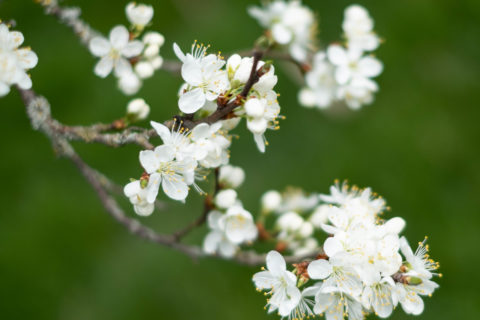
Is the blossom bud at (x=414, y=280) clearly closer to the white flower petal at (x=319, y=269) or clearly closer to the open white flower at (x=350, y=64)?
the white flower petal at (x=319, y=269)

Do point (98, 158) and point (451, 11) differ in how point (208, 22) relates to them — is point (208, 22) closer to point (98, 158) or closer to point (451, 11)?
point (98, 158)

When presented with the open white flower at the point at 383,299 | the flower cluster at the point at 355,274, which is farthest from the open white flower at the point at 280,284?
the open white flower at the point at 383,299

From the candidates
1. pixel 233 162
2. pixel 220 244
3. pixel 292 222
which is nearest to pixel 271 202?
pixel 292 222

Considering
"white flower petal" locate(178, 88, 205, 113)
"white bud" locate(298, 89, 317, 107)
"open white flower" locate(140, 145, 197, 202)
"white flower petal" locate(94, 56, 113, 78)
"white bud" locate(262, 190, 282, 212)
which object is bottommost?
"open white flower" locate(140, 145, 197, 202)

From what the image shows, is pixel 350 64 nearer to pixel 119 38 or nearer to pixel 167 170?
pixel 119 38

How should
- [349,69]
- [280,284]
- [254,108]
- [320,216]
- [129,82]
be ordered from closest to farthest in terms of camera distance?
1. [254,108]
2. [280,284]
3. [129,82]
4. [320,216]
5. [349,69]

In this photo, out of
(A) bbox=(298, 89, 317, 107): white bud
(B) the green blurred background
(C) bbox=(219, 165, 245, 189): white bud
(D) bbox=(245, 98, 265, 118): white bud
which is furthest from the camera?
(B) the green blurred background

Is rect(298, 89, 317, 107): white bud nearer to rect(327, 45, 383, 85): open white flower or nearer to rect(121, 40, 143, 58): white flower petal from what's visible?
rect(327, 45, 383, 85): open white flower

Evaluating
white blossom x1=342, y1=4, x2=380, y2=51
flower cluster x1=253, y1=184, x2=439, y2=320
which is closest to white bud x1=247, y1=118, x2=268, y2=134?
flower cluster x1=253, y1=184, x2=439, y2=320
